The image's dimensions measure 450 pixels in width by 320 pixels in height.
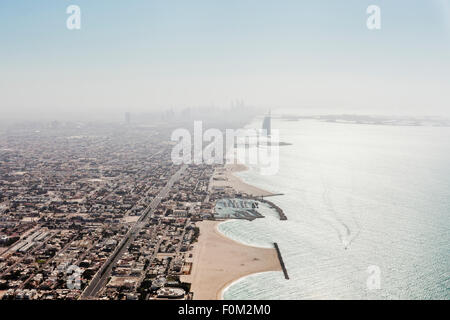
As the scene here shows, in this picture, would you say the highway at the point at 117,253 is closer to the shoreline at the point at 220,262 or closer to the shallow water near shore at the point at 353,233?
the shoreline at the point at 220,262

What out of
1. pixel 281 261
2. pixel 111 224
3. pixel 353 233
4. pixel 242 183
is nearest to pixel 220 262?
pixel 281 261

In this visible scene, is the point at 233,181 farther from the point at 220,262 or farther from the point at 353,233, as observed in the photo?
the point at 220,262

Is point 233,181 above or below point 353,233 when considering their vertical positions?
above

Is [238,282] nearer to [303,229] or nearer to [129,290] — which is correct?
[129,290]

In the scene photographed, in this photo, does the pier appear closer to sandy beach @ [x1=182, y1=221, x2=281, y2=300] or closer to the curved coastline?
sandy beach @ [x1=182, y1=221, x2=281, y2=300]

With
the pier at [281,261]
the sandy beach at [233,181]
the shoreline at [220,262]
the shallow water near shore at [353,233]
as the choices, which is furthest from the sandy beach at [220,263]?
the sandy beach at [233,181]
